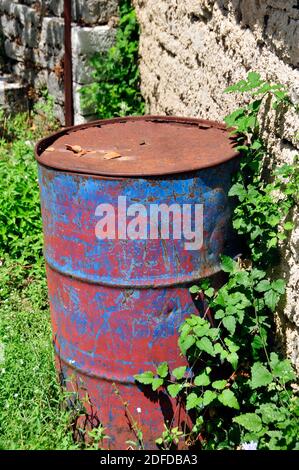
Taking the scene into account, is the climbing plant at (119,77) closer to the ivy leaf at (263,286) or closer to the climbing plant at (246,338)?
the climbing plant at (246,338)

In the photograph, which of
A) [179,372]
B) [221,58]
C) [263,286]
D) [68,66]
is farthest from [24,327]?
[68,66]

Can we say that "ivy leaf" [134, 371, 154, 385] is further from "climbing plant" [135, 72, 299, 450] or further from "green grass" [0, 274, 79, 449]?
"green grass" [0, 274, 79, 449]

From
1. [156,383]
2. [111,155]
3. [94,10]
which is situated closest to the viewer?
[156,383]

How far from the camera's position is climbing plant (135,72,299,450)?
2.77 m

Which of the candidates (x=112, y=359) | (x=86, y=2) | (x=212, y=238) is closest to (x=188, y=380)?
(x=112, y=359)

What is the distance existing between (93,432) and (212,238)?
101cm

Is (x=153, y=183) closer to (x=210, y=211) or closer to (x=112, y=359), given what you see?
(x=210, y=211)

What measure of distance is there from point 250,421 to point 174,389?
0.34 m

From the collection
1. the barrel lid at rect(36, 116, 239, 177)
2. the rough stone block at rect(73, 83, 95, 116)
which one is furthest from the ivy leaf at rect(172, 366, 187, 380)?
the rough stone block at rect(73, 83, 95, 116)

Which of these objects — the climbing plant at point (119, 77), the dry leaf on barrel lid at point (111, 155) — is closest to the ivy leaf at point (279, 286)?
the dry leaf on barrel lid at point (111, 155)

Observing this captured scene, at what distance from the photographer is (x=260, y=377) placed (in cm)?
278

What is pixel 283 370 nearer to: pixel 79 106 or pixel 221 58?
pixel 221 58

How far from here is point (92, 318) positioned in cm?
289
